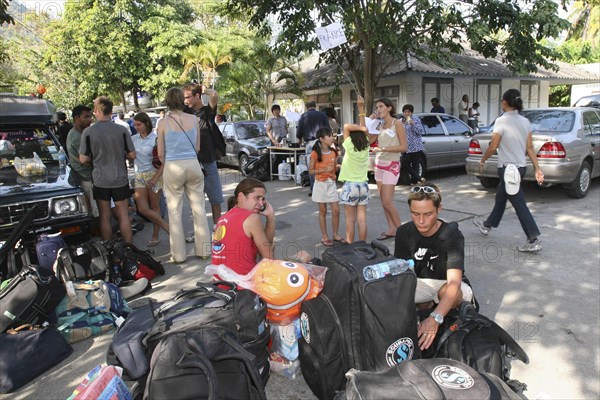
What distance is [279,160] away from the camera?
11.2m

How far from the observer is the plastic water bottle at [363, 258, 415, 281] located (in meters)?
2.38

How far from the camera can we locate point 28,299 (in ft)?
10.9

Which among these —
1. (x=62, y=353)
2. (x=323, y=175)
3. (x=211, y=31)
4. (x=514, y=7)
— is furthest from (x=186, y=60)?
(x=62, y=353)

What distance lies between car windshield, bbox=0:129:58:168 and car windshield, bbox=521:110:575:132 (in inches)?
317

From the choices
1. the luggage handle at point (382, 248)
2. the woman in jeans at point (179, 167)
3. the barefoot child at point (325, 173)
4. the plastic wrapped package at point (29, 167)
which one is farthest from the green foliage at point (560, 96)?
the luggage handle at point (382, 248)

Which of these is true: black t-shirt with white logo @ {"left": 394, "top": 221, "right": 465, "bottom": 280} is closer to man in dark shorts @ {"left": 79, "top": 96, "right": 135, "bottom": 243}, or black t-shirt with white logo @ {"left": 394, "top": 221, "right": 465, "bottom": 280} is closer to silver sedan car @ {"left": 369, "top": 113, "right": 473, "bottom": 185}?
man in dark shorts @ {"left": 79, "top": 96, "right": 135, "bottom": 243}


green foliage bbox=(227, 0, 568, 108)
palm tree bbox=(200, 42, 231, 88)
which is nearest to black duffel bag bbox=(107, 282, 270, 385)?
green foliage bbox=(227, 0, 568, 108)

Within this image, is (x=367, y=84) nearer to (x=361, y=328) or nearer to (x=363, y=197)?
(x=363, y=197)

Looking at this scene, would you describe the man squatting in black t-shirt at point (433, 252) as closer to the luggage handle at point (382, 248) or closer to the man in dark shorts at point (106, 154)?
the luggage handle at point (382, 248)

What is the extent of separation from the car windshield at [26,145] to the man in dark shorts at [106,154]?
107 cm

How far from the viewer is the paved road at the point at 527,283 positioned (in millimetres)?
2971

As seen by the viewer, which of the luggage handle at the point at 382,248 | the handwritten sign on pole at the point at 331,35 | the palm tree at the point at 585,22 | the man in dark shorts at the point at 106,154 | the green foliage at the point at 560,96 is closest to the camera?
the luggage handle at the point at 382,248

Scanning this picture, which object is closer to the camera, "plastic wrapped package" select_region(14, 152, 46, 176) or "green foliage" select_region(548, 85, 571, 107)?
"plastic wrapped package" select_region(14, 152, 46, 176)

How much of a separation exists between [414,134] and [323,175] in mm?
4332
